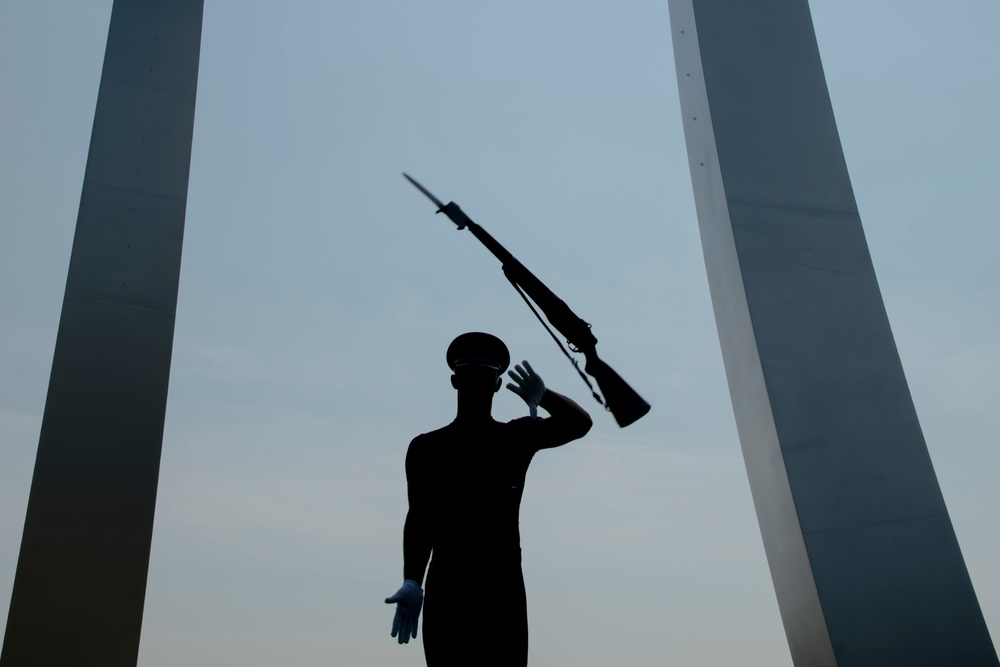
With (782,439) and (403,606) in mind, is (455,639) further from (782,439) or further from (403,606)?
(782,439)

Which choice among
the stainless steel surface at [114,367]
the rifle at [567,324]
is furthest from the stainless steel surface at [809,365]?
the stainless steel surface at [114,367]

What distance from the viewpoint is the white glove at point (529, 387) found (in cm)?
299

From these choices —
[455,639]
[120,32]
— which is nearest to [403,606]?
[455,639]

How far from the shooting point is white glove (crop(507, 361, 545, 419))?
299 cm

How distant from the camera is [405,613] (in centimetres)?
271

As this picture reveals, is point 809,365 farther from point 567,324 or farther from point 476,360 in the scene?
point 476,360

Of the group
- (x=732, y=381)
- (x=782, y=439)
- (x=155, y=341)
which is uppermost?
(x=155, y=341)

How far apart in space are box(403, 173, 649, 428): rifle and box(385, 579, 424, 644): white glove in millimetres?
942

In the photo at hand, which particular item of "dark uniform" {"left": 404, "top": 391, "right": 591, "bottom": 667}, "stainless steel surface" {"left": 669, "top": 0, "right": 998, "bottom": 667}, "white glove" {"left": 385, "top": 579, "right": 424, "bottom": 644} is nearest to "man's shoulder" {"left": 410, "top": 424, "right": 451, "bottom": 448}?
"dark uniform" {"left": 404, "top": 391, "right": 591, "bottom": 667}

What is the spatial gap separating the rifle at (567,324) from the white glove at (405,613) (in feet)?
3.09

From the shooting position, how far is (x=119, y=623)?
5141 mm

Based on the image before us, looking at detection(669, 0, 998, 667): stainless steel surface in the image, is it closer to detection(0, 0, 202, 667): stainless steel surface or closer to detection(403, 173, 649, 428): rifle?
detection(403, 173, 649, 428): rifle

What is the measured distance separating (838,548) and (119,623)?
12.5 feet

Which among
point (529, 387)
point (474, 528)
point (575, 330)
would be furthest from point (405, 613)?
point (575, 330)
